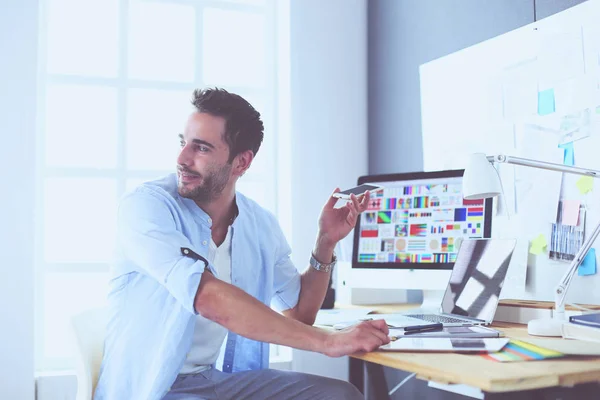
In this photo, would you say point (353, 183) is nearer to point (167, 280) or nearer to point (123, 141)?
point (123, 141)

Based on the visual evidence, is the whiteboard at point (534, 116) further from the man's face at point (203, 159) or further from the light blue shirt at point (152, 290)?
the light blue shirt at point (152, 290)

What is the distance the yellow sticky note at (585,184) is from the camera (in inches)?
80.5

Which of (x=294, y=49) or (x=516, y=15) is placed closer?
(x=516, y=15)

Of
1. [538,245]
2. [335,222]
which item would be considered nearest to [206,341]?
[335,222]

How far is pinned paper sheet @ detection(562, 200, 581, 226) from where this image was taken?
6.85 ft

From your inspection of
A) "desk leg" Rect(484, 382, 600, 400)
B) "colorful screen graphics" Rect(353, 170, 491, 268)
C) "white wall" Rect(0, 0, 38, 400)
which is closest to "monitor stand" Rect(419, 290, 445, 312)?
"colorful screen graphics" Rect(353, 170, 491, 268)

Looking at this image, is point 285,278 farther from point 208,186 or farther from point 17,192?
point 17,192

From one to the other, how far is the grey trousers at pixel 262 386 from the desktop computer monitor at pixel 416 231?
630 millimetres

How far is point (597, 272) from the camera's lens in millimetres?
2023

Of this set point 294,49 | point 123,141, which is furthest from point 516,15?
point 123,141

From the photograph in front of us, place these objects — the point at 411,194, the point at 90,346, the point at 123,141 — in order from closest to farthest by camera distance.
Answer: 1. the point at 90,346
2. the point at 411,194
3. the point at 123,141

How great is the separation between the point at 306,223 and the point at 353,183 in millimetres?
327

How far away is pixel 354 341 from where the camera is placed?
1.46 m

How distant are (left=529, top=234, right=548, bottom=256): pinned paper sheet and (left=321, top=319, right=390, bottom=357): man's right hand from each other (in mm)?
938
